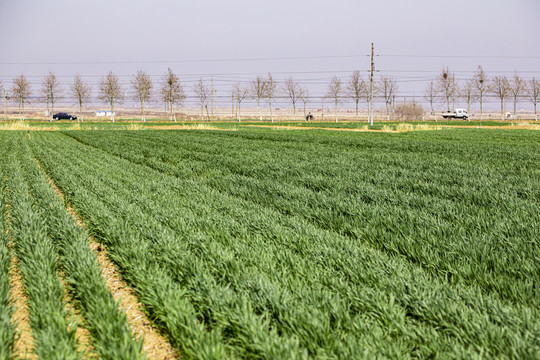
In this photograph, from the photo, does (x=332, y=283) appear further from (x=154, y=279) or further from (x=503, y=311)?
(x=154, y=279)

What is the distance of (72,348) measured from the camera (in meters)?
2.57

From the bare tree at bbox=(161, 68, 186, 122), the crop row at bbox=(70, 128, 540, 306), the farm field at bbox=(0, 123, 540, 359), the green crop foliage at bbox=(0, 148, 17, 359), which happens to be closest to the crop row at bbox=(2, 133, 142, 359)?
the farm field at bbox=(0, 123, 540, 359)

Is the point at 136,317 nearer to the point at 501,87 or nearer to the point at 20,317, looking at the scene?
the point at 20,317

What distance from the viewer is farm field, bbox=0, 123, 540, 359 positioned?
2539mm

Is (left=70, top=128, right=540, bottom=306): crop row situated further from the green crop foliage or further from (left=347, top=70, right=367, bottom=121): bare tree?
(left=347, top=70, right=367, bottom=121): bare tree

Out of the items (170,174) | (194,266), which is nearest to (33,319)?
(194,266)

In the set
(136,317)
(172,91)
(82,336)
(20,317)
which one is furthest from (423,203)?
(172,91)

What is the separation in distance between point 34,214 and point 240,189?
12.3 feet

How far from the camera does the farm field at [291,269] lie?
8.33ft

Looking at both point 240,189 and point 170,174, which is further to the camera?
point 170,174

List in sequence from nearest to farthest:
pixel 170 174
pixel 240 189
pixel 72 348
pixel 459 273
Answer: pixel 72 348 < pixel 459 273 < pixel 240 189 < pixel 170 174

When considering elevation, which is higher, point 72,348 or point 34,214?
point 34,214

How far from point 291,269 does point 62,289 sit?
2128 mm

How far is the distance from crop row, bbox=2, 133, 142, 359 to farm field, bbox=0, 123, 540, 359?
0.02m
